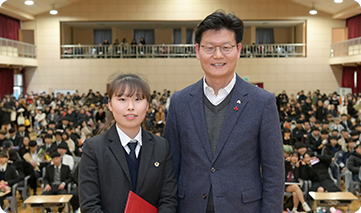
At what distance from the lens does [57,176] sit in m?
6.80

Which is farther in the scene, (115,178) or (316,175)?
(316,175)

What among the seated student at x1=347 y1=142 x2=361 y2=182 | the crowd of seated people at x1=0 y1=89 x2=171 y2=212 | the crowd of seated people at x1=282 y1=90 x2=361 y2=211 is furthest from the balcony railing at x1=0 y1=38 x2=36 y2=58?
the seated student at x1=347 y1=142 x2=361 y2=182

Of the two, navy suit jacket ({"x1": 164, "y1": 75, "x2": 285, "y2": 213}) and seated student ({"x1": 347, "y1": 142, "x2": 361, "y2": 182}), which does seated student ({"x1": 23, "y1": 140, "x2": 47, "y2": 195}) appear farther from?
seated student ({"x1": 347, "y1": 142, "x2": 361, "y2": 182})

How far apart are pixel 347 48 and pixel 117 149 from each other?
2134cm

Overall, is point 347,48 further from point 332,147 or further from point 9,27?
point 9,27

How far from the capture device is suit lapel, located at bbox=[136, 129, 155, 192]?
6.91 ft

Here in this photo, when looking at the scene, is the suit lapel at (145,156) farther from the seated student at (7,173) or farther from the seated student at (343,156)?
the seated student at (343,156)

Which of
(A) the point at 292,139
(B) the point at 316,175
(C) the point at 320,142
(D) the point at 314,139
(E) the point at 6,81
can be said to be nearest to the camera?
(B) the point at 316,175

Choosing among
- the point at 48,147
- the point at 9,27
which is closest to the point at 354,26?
the point at 48,147

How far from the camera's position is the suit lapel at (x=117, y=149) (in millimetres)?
2092

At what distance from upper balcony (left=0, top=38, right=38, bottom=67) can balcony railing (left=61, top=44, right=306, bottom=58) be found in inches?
73.6

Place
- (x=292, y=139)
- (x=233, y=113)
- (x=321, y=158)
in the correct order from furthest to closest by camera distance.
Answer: (x=292, y=139) → (x=321, y=158) → (x=233, y=113)

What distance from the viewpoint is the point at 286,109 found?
1469 cm

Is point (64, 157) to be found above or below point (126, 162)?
below
